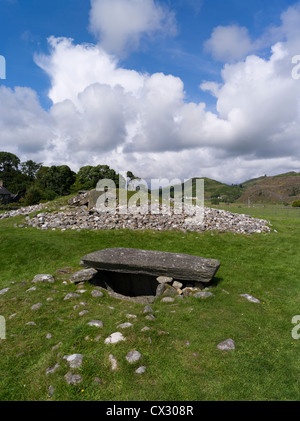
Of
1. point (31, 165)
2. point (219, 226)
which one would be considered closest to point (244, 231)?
point (219, 226)

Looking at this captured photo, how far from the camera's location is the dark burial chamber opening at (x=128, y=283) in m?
10.1

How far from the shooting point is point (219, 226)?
20.5m

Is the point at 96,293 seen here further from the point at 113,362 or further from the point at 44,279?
the point at 113,362

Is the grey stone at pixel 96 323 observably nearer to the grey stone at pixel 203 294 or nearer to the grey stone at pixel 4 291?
the grey stone at pixel 203 294

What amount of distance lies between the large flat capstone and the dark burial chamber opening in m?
0.66

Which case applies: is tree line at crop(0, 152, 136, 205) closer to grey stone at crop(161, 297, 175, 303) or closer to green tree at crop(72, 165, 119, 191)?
green tree at crop(72, 165, 119, 191)

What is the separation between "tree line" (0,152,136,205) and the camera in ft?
184

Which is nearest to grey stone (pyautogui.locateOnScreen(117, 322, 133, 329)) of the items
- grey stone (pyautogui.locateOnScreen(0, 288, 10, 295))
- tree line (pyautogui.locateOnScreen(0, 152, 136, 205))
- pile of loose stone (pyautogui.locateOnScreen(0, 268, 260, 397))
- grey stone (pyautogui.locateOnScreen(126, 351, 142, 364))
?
pile of loose stone (pyautogui.locateOnScreen(0, 268, 260, 397))

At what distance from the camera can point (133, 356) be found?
5070mm

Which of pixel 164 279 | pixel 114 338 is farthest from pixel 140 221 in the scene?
pixel 114 338

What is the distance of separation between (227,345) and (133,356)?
2.38 m

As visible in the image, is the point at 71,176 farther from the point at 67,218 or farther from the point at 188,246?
the point at 188,246

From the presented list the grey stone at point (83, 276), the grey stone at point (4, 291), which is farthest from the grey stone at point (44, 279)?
the grey stone at point (4, 291)

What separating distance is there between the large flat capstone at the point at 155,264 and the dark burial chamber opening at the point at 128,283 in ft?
2.17
